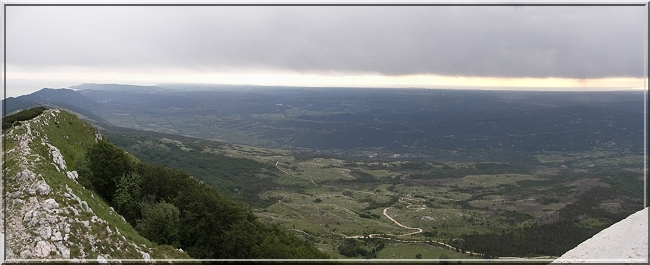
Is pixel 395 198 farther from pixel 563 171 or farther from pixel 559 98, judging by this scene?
pixel 559 98

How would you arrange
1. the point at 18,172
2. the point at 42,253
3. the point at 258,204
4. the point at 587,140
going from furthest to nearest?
1. the point at 587,140
2. the point at 258,204
3. the point at 18,172
4. the point at 42,253

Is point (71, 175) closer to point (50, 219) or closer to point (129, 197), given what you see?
point (129, 197)

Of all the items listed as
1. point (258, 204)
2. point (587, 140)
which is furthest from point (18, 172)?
point (587, 140)

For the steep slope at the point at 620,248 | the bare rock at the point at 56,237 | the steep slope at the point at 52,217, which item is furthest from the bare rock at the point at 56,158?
the steep slope at the point at 620,248

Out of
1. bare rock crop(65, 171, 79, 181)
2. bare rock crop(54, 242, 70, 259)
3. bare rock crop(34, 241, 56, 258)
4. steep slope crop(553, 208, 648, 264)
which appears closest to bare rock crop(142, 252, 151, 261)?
bare rock crop(54, 242, 70, 259)

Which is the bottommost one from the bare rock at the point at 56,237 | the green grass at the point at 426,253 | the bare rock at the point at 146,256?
the green grass at the point at 426,253

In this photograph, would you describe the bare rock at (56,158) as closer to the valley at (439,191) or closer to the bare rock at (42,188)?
the bare rock at (42,188)

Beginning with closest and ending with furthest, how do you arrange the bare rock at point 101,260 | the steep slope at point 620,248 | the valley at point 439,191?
the bare rock at point 101,260 < the steep slope at point 620,248 < the valley at point 439,191
